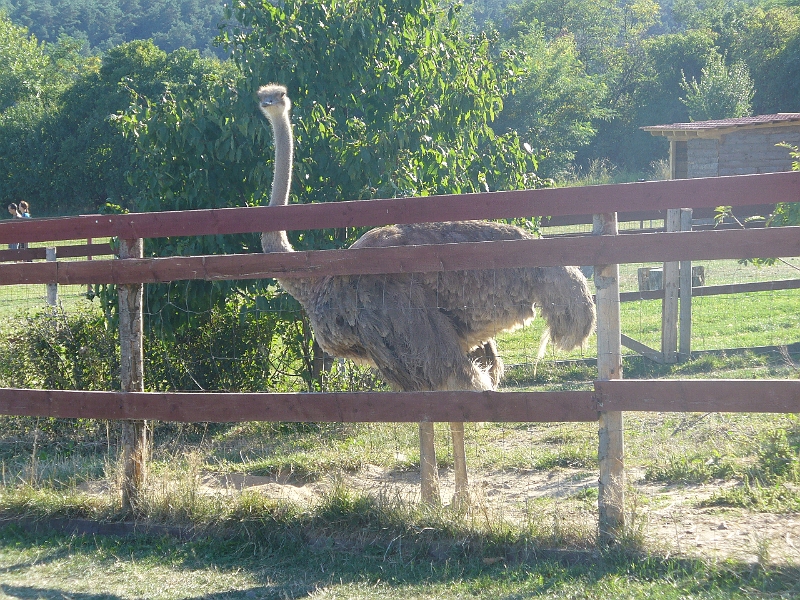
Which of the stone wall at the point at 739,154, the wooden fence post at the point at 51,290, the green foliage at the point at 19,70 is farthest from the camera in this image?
the green foliage at the point at 19,70

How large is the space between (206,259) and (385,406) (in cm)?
116

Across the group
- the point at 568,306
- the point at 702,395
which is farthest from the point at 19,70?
the point at 702,395

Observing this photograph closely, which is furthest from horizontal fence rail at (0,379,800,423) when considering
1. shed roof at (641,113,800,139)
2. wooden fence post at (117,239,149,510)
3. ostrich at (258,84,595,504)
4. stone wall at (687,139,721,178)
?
stone wall at (687,139,721,178)

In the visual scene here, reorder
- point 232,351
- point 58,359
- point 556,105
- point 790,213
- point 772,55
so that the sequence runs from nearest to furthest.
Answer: point 58,359 → point 232,351 → point 790,213 → point 772,55 → point 556,105

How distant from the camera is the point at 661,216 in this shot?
1103cm

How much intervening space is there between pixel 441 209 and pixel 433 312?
81 cm

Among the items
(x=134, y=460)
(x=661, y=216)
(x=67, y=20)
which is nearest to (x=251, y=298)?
(x=134, y=460)

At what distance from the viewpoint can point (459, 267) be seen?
12.8 feet

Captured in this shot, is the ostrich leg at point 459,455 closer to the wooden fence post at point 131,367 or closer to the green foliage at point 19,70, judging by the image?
the wooden fence post at point 131,367

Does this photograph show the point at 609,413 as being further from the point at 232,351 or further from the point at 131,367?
the point at 232,351

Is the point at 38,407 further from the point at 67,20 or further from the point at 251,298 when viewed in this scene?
the point at 67,20

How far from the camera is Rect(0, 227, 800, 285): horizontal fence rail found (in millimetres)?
3531

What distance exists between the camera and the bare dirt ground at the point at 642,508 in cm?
363

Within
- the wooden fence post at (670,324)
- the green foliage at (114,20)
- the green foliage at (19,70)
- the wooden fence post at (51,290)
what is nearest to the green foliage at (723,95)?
the wooden fence post at (670,324)
